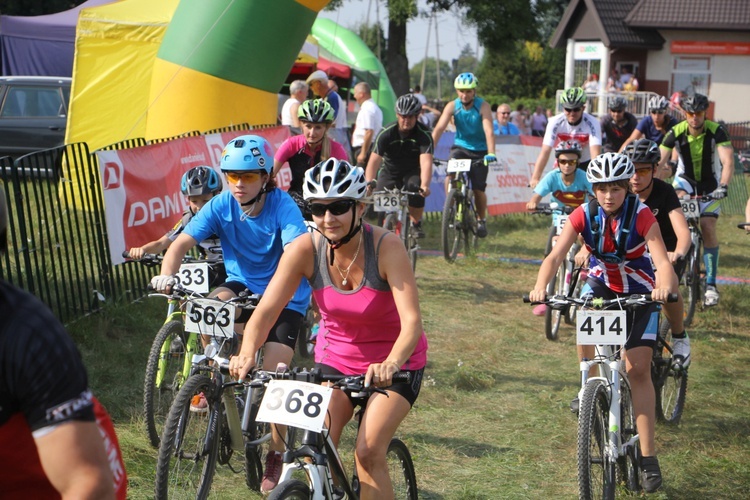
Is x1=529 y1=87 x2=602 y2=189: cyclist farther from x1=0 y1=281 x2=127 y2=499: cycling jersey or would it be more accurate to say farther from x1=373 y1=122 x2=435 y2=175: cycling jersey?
x1=0 y1=281 x2=127 y2=499: cycling jersey

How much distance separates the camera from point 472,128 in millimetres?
12734

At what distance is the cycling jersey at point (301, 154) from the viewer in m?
8.78

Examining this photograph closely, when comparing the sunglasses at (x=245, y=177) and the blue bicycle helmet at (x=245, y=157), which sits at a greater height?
the blue bicycle helmet at (x=245, y=157)

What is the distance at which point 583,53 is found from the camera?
155 feet

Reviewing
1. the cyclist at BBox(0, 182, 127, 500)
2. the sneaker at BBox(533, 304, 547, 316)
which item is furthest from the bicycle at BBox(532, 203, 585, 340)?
the cyclist at BBox(0, 182, 127, 500)

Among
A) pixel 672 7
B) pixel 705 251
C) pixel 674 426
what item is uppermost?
pixel 672 7

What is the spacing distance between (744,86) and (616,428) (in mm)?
42330

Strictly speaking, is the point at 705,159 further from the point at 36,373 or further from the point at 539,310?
the point at 36,373

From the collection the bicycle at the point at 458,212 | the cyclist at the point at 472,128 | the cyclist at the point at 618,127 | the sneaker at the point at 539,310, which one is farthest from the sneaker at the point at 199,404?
the cyclist at the point at 618,127

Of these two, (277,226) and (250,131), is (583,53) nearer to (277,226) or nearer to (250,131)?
(250,131)

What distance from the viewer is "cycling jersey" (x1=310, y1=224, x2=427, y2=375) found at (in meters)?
4.36

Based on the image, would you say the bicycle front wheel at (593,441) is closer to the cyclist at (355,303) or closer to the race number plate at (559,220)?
the cyclist at (355,303)

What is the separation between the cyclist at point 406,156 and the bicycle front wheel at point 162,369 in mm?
4608

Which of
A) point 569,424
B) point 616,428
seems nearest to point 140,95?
point 569,424
